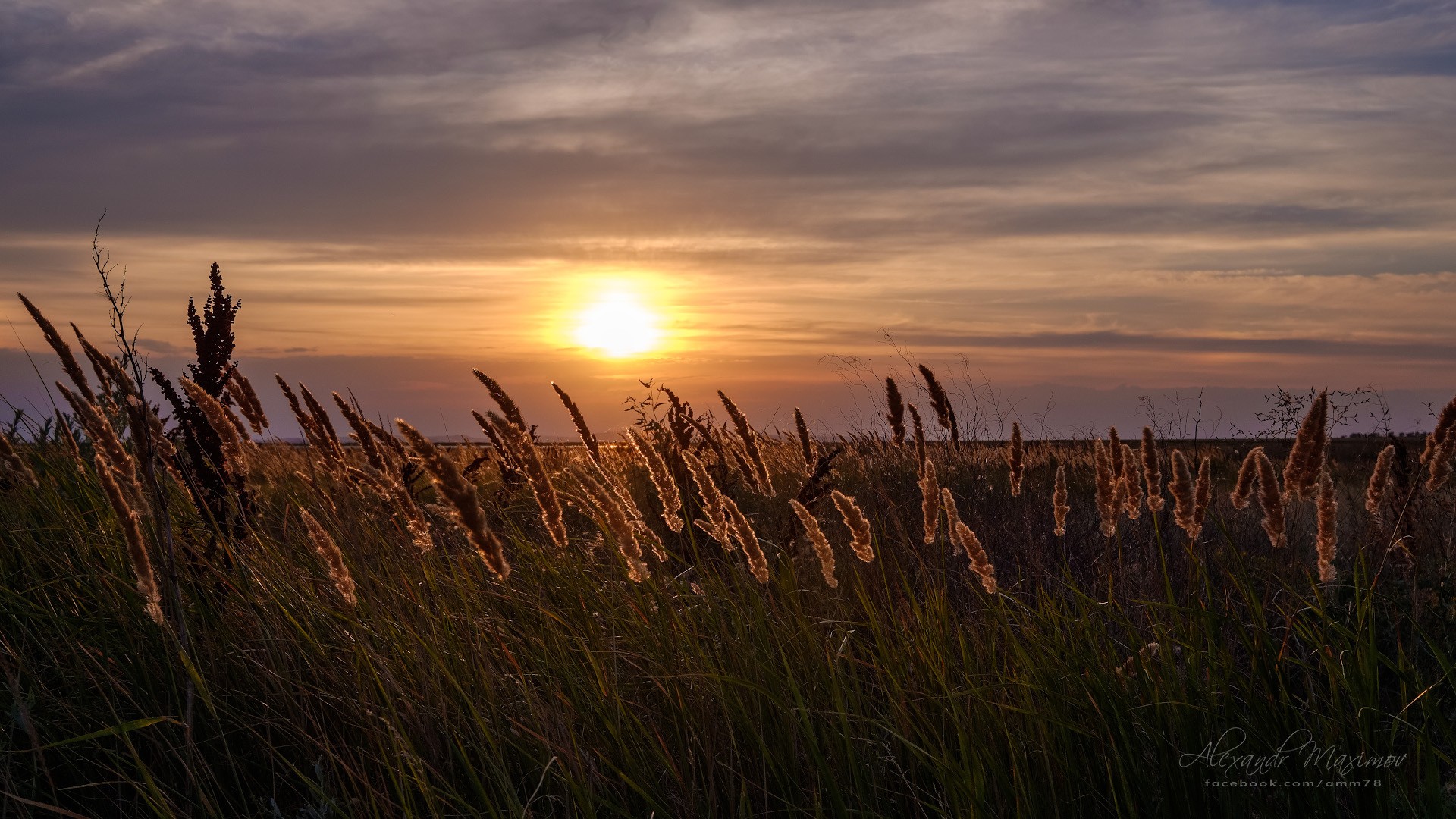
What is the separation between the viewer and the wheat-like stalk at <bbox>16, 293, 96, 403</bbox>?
3.19 m

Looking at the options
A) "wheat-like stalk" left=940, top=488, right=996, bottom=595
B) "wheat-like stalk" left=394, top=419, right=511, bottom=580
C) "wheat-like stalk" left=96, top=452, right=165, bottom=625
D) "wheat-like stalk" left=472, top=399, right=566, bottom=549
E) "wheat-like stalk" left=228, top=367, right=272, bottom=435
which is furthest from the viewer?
"wheat-like stalk" left=228, top=367, right=272, bottom=435

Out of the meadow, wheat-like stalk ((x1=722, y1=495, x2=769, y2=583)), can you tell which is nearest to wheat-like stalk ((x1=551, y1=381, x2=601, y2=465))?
the meadow

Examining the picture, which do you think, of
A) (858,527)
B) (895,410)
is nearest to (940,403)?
(895,410)

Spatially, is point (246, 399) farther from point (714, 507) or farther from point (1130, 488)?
point (1130, 488)

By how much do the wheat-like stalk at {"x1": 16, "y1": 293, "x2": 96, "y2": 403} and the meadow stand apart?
0.01 meters

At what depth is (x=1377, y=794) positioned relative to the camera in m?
2.44

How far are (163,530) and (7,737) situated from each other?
1.16 m

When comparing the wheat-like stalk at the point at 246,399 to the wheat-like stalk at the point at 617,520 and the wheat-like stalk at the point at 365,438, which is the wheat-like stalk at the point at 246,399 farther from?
the wheat-like stalk at the point at 617,520

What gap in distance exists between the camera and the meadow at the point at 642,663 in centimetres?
261

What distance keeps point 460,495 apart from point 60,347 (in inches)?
73.9

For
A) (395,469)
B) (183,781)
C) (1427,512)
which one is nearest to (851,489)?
(1427,512)

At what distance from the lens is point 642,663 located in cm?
348

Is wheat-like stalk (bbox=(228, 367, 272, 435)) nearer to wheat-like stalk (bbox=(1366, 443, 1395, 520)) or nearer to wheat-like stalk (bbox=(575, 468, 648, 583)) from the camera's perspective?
wheat-like stalk (bbox=(575, 468, 648, 583))

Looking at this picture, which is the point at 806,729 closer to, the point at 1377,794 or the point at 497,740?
the point at 497,740
